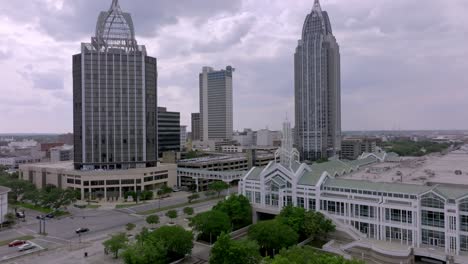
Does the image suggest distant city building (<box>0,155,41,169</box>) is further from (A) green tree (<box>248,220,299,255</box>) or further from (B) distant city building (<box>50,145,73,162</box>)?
(A) green tree (<box>248,220,299,255</box>)

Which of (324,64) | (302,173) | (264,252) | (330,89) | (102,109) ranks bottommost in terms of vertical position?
(264,252)

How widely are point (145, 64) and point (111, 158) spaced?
3350 centimetres

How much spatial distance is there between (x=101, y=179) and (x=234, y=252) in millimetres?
72605

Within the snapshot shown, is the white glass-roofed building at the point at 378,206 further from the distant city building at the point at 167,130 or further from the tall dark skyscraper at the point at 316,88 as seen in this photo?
the tall dark skyscraper at the point at 316,88

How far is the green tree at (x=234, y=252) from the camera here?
43.5 metres

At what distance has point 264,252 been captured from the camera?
54.3 meters

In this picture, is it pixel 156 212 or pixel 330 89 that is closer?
pixel 156 212

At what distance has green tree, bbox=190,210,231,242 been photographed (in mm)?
57156


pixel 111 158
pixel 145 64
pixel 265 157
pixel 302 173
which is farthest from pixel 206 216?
pixel 265 157

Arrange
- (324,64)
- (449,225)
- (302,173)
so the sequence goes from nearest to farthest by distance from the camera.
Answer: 1. (449,225)
2. (302,173)
3. (324,64)

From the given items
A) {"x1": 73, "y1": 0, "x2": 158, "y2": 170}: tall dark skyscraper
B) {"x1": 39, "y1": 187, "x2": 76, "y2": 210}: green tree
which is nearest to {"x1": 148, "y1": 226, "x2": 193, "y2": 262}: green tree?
{"x1": 39, "y1": 187, "x2": 76, "y2": 210}: green tree

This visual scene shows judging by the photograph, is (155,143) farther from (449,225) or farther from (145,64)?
(449,225)

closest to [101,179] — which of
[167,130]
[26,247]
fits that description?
[26,247]

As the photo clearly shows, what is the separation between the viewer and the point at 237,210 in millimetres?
66438
